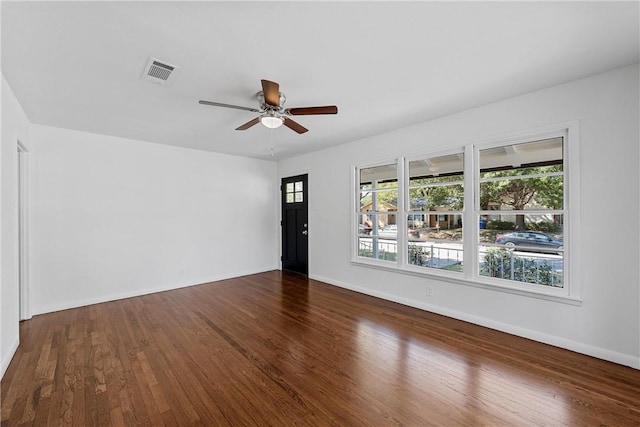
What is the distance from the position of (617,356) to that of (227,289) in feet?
16.3

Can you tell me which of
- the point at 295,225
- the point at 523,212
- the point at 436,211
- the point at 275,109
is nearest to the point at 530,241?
the point at 523,212

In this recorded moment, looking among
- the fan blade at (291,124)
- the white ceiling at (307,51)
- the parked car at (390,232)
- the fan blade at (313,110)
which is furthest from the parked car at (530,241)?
the fan blade at (291,124)

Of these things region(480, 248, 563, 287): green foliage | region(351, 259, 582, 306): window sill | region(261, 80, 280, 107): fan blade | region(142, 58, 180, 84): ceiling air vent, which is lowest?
region(351, 259, 582, 306): window sill

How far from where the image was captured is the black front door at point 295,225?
19.2 feet

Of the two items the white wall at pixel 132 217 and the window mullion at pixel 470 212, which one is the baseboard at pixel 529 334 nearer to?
the window mullion at pixel 470 212

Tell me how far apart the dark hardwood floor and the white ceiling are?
2627mm

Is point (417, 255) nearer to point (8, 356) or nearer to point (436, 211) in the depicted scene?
point (436, 211)

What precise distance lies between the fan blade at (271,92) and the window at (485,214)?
7.71ft

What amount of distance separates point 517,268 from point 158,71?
13.8 ft

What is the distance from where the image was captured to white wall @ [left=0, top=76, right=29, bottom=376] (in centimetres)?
236

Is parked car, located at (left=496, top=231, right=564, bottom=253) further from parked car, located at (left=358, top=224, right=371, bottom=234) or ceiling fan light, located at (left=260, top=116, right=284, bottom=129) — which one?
ceiling fan light, located at (left=260, top=116, right=284, bottom=129)

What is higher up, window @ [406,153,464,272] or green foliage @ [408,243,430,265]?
window @ [406,153,464,272]

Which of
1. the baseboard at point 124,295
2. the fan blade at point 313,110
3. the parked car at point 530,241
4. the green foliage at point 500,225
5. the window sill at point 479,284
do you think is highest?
the fan blade at point 313,110

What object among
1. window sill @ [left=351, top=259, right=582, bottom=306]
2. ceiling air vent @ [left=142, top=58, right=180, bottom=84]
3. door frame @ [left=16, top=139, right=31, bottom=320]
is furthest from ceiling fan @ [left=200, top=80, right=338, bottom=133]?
door frame @ [left=16, top=139, right=31, bottom=320]
